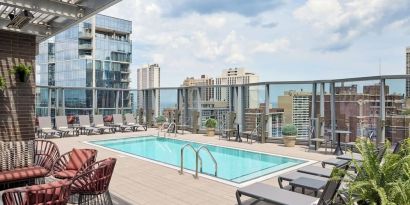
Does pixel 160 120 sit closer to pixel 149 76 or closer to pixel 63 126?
pixel 63 126

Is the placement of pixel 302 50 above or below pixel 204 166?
above

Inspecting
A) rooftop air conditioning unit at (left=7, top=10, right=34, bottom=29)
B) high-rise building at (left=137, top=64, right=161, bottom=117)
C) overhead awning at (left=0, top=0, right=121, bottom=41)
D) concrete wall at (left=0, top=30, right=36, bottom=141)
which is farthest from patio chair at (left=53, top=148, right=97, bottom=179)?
high-rise building at (left=137, top=64, right=161, bottom=117)

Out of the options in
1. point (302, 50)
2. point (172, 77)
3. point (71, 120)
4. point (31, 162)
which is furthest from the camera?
point (172, 77)

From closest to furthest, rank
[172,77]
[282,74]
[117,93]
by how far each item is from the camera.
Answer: [117,93], [282,74], [172,77]

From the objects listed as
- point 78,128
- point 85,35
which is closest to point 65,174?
point 78,128

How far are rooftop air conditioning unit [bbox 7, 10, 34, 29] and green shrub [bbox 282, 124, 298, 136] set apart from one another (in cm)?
801

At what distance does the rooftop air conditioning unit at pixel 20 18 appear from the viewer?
6.23m

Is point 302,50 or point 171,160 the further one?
point 302,50

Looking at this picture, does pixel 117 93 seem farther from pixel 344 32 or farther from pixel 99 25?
pixel 99 25

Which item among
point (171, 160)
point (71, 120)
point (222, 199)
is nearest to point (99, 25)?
point (71, 120)

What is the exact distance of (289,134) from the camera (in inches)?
415

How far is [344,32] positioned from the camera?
15422 millimetres

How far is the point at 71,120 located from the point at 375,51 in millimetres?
15264

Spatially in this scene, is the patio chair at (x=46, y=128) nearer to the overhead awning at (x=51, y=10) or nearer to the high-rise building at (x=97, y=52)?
the overhead awning at (x=51, y=10)
